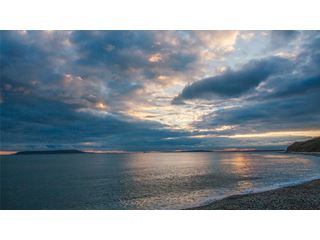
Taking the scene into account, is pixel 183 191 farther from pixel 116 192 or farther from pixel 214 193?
pixel 116 192

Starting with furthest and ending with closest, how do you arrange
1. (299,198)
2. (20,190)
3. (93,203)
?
(20,190) → (93,203) → (299,198)

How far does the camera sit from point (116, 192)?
1763 inches

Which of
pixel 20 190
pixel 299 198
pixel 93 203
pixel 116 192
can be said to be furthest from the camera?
pixel 20 190

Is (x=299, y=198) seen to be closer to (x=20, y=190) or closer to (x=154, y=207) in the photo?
(x=154, y=207)

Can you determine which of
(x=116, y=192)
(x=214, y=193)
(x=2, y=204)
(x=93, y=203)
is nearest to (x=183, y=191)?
(x=214, y=193)

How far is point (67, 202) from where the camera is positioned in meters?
37.8
